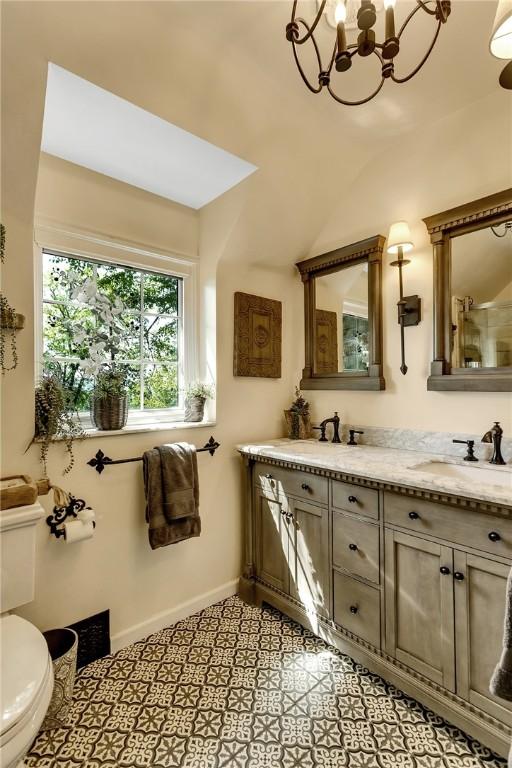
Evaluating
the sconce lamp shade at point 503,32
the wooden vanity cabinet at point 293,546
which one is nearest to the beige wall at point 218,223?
the wooden vanity cabinet at point 293,546

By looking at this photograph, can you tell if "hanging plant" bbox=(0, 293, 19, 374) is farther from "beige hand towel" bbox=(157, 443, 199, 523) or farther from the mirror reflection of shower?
the mirror reflection of shower

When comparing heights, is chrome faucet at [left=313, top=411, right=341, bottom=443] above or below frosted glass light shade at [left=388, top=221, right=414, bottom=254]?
below

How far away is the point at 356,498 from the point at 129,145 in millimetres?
1966

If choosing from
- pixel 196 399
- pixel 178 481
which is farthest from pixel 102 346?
pixel 178 481

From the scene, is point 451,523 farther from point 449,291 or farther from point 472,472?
point 449,291

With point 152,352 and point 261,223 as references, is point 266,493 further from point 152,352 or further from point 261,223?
point 261,223

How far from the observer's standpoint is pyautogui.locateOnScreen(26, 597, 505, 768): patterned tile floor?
4.21 feet

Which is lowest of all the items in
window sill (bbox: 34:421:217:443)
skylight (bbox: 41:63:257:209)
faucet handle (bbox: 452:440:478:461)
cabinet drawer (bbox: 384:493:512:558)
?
cabinet drawer (bbox: 384:493:512:558)

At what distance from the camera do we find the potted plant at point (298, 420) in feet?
7.88

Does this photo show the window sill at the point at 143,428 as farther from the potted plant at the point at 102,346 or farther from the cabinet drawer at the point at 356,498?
the cabinet drawer at the point at 356,498

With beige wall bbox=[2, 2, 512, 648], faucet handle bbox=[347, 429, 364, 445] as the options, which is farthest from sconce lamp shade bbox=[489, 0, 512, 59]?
faucet handle bbox=[347, 429, 364, 445]

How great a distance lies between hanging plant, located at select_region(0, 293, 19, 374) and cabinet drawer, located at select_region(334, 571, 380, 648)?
170cm

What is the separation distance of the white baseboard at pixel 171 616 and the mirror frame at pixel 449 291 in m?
1.70

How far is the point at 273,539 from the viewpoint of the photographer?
2072 mm
